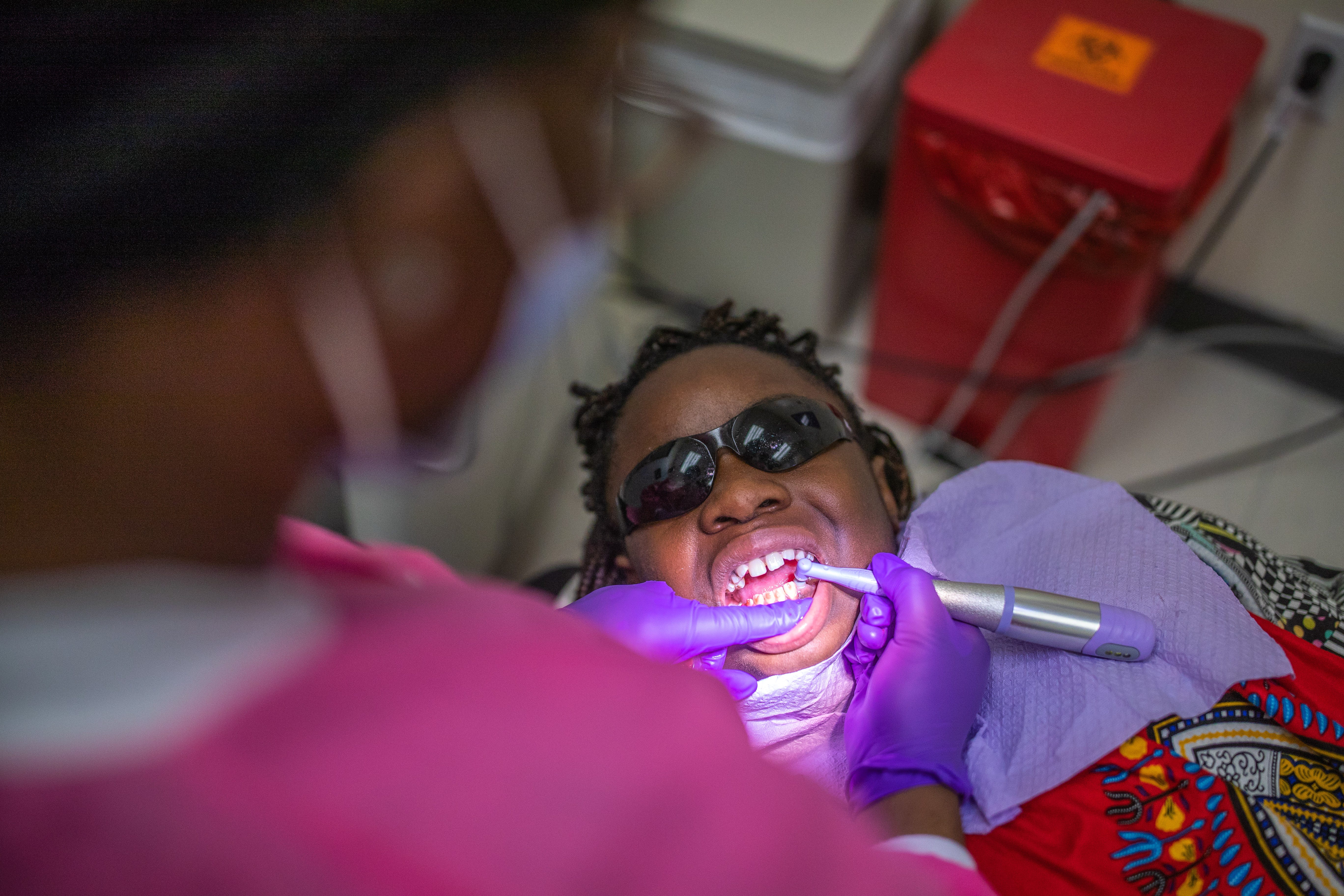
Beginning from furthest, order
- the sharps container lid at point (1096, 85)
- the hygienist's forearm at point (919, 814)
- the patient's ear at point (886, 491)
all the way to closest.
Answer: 1. the sharps container lid at point (1096, 85)
2. the patient's ear at point (886, 491)
3. the hygienist's forearm at point (919, 814)

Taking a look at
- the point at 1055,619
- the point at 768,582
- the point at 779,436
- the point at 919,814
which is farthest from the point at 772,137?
the point at 919,814

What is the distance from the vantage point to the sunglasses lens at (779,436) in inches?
46.3

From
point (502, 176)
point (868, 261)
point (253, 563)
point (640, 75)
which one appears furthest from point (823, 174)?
point (253, 563)

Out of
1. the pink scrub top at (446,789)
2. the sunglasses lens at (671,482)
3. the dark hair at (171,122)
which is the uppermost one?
the dark hair at (171,122)

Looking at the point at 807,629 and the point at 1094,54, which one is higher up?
the point at 1094,54

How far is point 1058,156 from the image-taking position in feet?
4.94

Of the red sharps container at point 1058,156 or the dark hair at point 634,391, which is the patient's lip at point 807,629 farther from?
the red sharps container at point 1058,156

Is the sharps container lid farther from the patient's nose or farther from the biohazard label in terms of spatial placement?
the patient's nose

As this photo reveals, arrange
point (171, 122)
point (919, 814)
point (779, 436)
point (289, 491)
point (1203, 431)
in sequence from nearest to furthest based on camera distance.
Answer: point (171, 122), point (289, 491), point (919, 814), point (779, 436), point (1203, 431)

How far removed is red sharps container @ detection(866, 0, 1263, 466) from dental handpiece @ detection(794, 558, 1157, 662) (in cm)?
76

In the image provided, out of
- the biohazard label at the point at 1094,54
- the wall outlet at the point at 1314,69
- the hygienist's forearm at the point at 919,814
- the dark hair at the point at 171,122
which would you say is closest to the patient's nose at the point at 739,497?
the hygienist's forearm at the point at 919,814

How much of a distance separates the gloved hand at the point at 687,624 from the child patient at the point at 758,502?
0.03 m

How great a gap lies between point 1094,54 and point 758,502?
1.06m

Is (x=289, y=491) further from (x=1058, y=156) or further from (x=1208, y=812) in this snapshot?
(x=1058, y=156)
